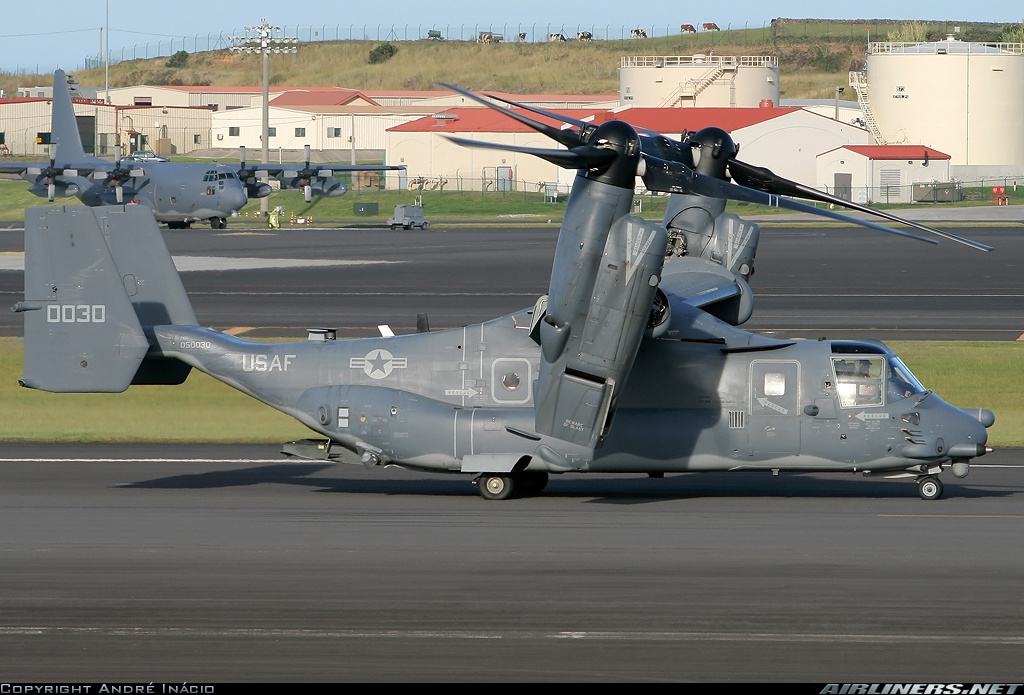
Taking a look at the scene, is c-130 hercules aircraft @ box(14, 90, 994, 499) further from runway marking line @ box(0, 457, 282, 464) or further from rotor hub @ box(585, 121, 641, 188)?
runway marking line @ box(0, 457, 282, 464)

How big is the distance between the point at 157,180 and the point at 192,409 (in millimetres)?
58155

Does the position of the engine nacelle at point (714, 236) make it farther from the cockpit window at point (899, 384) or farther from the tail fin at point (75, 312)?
the tail fin at point (75, 312)

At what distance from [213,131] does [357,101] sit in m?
20.7

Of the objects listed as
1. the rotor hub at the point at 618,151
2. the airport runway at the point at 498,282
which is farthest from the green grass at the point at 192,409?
the rotor hub at the point at 618,151

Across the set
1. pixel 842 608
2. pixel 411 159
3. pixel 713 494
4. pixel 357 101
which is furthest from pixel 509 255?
pixel 357 101

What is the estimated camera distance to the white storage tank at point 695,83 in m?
123

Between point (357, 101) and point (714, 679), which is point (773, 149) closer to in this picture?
point (357, 101)

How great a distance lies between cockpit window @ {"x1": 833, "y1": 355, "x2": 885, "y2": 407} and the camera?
690 inches

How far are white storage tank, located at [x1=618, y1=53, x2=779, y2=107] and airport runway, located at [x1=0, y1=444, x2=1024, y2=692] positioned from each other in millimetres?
107003

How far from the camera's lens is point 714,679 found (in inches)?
412

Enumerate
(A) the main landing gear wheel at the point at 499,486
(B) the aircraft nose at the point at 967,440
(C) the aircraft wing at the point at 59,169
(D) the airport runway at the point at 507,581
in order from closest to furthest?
(D) the airport runway at the point at 507,581 → (B) the aircraft nose at the point at 967,440 → (A) the main landing gear wheel at the point at 499,486 → (C) the aircraft wing at the point at 59,169

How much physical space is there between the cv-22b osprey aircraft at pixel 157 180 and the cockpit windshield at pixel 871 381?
193 ft

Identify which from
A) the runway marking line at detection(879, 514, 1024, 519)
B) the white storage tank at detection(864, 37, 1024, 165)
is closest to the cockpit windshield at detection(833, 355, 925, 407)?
the runway marking line at detection(879, 514, 1024, 519)

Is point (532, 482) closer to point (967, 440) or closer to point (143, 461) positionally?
point (967, 440)
